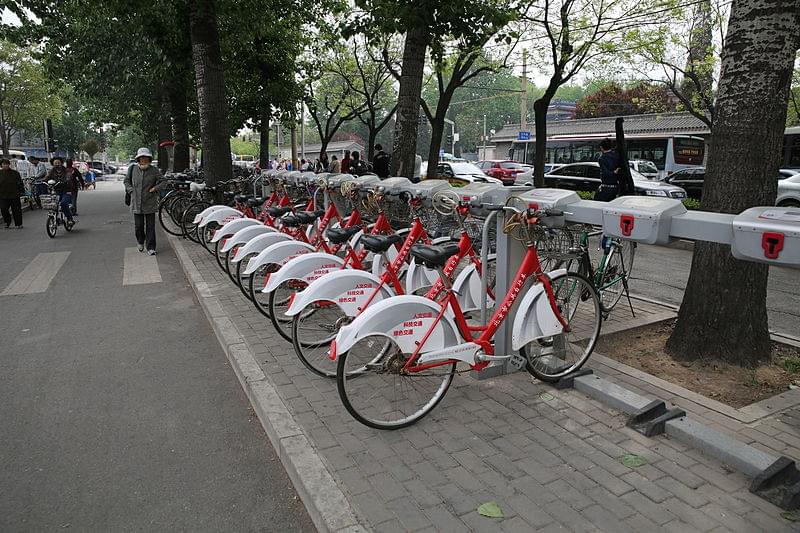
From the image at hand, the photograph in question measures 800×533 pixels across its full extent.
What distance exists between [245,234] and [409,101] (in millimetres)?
3723

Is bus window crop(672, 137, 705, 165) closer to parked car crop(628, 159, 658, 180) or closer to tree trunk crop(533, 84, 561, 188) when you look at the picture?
parked car crop(628, 159, 658, 180)

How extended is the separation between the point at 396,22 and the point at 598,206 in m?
5.58

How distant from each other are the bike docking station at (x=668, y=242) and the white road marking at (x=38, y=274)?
6248 millimetres

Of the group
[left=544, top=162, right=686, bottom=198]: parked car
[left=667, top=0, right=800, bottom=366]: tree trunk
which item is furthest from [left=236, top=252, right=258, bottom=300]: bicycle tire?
[left=544, top=162, right=686, bottom=198]: parked car

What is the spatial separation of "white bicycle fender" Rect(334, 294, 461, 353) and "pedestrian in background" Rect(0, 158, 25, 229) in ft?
42.0

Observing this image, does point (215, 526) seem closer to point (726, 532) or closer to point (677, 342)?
point (726, 532)

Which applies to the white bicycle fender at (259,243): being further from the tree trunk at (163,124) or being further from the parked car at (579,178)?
the tree trunk at (163,124)

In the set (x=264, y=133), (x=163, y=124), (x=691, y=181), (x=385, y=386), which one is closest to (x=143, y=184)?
(x=385, y=386)

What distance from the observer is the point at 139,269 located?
8477mm

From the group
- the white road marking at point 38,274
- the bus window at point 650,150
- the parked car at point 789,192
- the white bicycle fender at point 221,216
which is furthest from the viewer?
the bus window at point 650,150

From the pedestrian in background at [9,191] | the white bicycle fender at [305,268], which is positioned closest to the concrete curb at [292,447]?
the white bicycle fender at [305,268]

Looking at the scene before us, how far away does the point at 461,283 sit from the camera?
420 centimetres

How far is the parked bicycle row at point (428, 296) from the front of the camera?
3344mm

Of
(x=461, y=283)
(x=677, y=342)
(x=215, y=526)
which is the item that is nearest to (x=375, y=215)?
(x=461, y=283)
